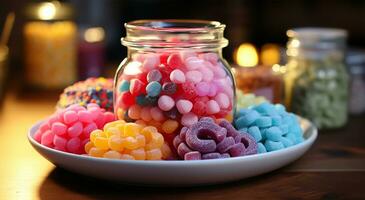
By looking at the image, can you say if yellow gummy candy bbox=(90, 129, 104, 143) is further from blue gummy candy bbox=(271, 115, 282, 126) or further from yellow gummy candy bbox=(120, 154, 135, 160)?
blue gummy candy bbox=(271, 115, 282, 126)

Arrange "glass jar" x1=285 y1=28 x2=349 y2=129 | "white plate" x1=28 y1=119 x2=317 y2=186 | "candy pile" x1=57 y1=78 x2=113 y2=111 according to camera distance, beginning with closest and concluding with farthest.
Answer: "white plate" x1=28 y1=119 x2=317 y2=186, "candy pile" x1=57 y1=78 x2=113 y2=111, "glass jar" x1=285 y1=28 x2=349 y2=129

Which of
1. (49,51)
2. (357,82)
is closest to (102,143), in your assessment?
(357,82)

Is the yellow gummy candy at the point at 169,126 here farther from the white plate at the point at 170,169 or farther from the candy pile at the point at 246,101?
the candy pile at the point at 246,101

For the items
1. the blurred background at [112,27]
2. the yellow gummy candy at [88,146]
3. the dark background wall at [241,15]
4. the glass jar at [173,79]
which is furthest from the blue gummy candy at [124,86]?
the dark background wall at [241,15]

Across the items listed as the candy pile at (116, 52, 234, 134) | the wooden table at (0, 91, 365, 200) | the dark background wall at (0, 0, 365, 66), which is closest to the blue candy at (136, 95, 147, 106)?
the candy pile at (116, 52, 234, 134)

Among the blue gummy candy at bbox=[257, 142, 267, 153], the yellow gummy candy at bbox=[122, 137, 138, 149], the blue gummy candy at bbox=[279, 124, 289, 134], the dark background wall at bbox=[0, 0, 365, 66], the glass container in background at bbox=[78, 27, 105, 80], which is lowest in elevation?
the dark background wall at bbox=[0, 0, 365, 66]

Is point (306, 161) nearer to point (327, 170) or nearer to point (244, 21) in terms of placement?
point (327, 170)

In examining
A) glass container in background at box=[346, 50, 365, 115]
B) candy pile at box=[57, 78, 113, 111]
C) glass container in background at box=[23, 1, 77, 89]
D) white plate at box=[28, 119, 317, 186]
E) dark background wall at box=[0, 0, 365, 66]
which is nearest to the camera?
white plate at box=[28, 119, 317, 186]

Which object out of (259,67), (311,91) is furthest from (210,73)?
(259,67)
